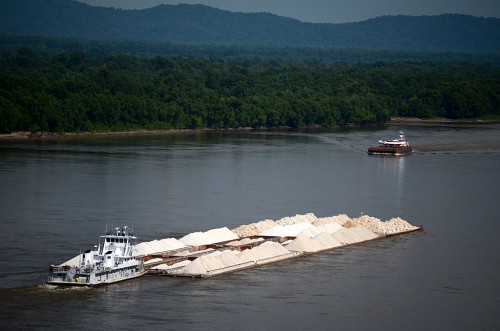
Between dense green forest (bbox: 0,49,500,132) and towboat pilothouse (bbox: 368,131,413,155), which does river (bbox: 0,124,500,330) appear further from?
dense green forest (bbox: 0,49,500,132)

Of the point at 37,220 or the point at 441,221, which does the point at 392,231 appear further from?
the point at 37,220

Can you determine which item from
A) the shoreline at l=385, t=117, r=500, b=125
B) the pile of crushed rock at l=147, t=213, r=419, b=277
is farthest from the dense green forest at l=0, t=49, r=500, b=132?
the pile of crushed rock at l=147, t=213, r=419, b=277

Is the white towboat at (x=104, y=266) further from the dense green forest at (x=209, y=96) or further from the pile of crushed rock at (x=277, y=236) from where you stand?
the dense green forest at (x=209, y=96)

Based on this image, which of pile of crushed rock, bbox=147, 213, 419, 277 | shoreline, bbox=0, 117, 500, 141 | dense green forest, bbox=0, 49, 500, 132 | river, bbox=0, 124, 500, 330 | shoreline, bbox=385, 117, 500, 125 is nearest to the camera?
river, bbox=0, 124, 500, 330

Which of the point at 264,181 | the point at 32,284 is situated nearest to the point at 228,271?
the point at 32,284

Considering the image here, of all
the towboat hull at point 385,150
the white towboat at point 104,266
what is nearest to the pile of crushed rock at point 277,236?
the white towboat at point 104,266
